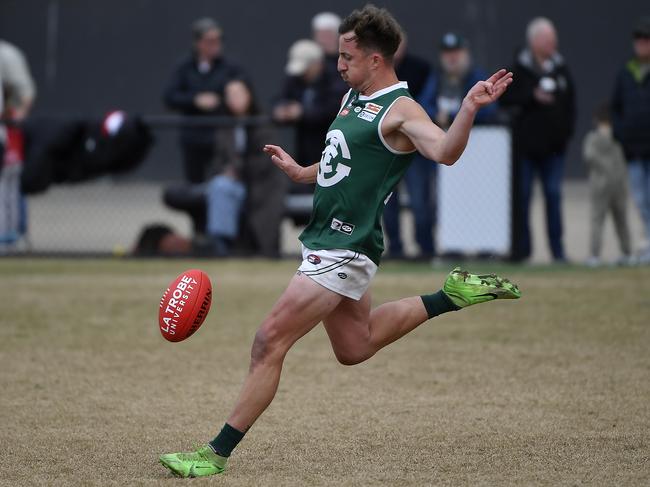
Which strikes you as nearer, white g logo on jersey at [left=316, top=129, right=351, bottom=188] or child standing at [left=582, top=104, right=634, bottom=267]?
white g logo on jersey at [left=316, top=129, right=351, bottom=188]

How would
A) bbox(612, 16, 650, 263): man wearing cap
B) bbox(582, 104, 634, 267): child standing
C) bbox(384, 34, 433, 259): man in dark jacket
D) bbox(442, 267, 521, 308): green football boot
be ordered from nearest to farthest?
bbox(442, 267, 521, 308): green football boot → bbox(612, 16, 650, 263): man wearing cap → bbox(384, 34, 433, 259): man in dark jacket → bbox(582, 104, 634, 267): child standing

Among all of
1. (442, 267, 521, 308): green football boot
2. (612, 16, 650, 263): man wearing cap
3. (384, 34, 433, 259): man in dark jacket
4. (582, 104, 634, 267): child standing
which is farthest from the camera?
(582, 104, 634, 267): child standing

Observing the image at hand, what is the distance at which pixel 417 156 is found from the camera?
13727mm

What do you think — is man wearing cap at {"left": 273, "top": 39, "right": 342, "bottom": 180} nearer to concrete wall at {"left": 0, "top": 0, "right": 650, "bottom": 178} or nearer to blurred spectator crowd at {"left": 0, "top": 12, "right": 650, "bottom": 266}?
blurred spectator crowd at {"left": 0, "top": 12, "right": 650, "bottom": 266}

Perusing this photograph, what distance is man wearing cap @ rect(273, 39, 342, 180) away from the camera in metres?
14.1

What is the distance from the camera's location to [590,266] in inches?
547

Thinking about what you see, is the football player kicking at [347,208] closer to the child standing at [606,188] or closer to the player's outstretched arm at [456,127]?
the player's outstretched arm at [456,127]

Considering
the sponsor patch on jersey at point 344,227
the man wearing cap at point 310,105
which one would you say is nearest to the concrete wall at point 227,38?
the man wearing cap at point 310,105

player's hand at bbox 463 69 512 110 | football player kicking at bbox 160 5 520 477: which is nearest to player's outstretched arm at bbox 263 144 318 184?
football player kicking at bbox 160 5 520 477

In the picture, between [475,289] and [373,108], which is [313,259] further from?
[475,289]

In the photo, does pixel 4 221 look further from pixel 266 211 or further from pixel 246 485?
pixel 246 485

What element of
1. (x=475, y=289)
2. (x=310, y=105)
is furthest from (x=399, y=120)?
(x=310, y=105)

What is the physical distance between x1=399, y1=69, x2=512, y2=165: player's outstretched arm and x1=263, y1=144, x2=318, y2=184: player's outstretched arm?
80cm

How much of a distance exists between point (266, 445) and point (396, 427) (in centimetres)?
77
